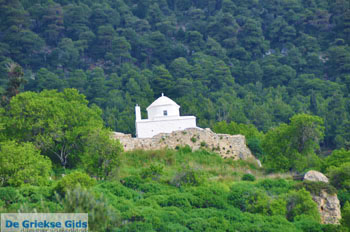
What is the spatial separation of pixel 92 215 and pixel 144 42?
246ft

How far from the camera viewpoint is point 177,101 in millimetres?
68500

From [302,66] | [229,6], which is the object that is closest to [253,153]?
[302,66]

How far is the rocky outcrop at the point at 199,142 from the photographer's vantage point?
40.2 m

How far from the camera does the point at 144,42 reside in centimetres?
9462

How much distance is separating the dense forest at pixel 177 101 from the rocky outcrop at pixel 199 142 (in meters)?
0.85

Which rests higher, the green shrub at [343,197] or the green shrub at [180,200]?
the green shrub at [180,200]

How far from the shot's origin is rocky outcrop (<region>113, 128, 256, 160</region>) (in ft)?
132

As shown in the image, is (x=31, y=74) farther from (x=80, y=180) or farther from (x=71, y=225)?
(x=71, y=225)

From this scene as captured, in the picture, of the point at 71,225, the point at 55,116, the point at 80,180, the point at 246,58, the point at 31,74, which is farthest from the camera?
the point at 246,58

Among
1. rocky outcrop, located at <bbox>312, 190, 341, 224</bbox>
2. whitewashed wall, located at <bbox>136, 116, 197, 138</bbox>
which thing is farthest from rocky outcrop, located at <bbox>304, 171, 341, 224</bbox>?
whitewashed wall, located at <bbox>136, 116, 197, 138</bbox>

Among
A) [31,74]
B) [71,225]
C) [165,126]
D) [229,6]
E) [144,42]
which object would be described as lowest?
[71,225]

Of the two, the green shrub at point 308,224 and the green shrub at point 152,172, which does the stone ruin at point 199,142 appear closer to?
the green shrub at point 152,172

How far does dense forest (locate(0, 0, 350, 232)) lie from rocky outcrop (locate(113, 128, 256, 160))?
854mm

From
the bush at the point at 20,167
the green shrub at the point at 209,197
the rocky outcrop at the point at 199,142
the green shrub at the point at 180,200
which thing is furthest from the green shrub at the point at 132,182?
the rocky outcrop at the point at 199,142
